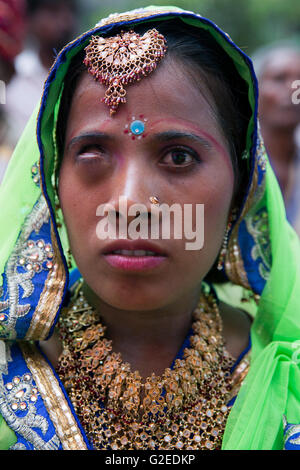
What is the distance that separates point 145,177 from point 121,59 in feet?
1.18

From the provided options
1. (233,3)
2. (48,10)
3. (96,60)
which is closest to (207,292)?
(96,60)

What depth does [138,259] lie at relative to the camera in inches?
55.3

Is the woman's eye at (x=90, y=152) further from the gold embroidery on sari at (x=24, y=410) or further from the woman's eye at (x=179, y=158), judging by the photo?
the gold embroidery on sari at (x=24, y=410)

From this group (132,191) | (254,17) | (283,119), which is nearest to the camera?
(132,191)

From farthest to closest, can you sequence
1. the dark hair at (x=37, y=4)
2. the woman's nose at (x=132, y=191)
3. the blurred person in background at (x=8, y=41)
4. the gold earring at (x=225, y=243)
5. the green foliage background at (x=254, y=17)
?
the green foliage background at (x=254, y=17) < the dark hair at (x=37, y=4) < the blurred person in background at (x=8, y=41) < the gold earring at (x=225, y=243) < the woman's nose at (x=132, y=191)

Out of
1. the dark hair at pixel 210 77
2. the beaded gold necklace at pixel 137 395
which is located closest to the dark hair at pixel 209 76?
the dark hair at pixel 210 77

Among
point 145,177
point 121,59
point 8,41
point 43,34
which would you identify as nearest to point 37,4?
point 43,34

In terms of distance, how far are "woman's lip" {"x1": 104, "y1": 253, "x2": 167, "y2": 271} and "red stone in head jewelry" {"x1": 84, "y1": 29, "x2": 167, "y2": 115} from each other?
408 millimetres

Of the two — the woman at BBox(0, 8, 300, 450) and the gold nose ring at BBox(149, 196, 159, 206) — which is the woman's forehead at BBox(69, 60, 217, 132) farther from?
the gold nose ring at BBox(149, 196, 159, 206)

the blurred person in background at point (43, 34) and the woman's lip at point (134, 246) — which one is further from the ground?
the blurred person in background at point (43, 34)

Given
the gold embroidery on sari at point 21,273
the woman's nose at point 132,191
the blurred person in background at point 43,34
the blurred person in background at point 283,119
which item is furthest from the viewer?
the blurred person in background at point 283,119

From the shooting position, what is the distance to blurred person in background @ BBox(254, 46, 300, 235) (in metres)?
4.85

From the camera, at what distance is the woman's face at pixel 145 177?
1424mm

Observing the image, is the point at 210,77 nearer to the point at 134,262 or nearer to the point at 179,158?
the point at 179,158
